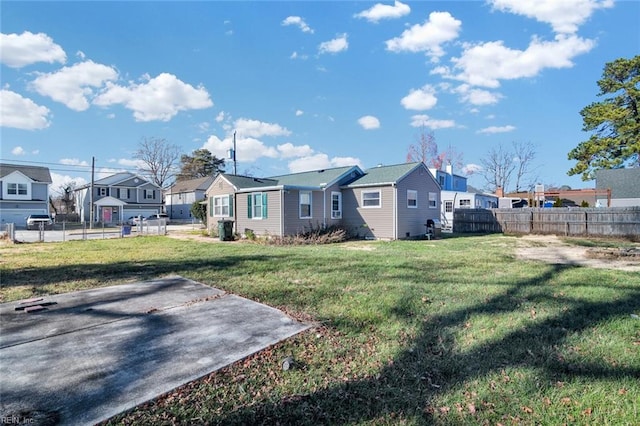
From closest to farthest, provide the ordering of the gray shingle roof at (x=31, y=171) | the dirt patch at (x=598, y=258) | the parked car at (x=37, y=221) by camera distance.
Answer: the dirt patch at (x=598, y=258), the parked car at (x=37, y=221), the gray shingle roof at (x=31, y=171)

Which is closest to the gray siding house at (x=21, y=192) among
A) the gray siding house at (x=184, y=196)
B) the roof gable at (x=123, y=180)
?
the roof gable at (x=123, y=180)

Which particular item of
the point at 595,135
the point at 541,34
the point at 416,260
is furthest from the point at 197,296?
the point at 595,135

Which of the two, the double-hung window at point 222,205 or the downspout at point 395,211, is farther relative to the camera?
the double-hung window at point 222,205

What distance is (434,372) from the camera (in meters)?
3.04

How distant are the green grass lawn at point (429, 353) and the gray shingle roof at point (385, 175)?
1010 cm

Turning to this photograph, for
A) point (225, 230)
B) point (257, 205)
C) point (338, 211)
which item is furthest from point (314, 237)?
point (225, 230)

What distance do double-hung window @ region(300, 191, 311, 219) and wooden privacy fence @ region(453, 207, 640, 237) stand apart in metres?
11.4

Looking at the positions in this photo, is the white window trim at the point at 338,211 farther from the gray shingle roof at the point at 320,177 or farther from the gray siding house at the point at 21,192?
the gray siding house at the point at 21,192

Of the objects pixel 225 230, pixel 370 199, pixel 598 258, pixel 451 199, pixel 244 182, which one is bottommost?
pixel 598 258

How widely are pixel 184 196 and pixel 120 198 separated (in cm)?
737

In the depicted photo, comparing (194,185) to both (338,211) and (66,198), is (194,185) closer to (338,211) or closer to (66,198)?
(66,198)

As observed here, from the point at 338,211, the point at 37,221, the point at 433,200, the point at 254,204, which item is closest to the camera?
the point at 254,204

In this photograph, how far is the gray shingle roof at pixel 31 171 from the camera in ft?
105

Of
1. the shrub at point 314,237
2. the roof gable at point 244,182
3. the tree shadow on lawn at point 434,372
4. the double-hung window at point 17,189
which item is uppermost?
the double-hung window at point 17,189
